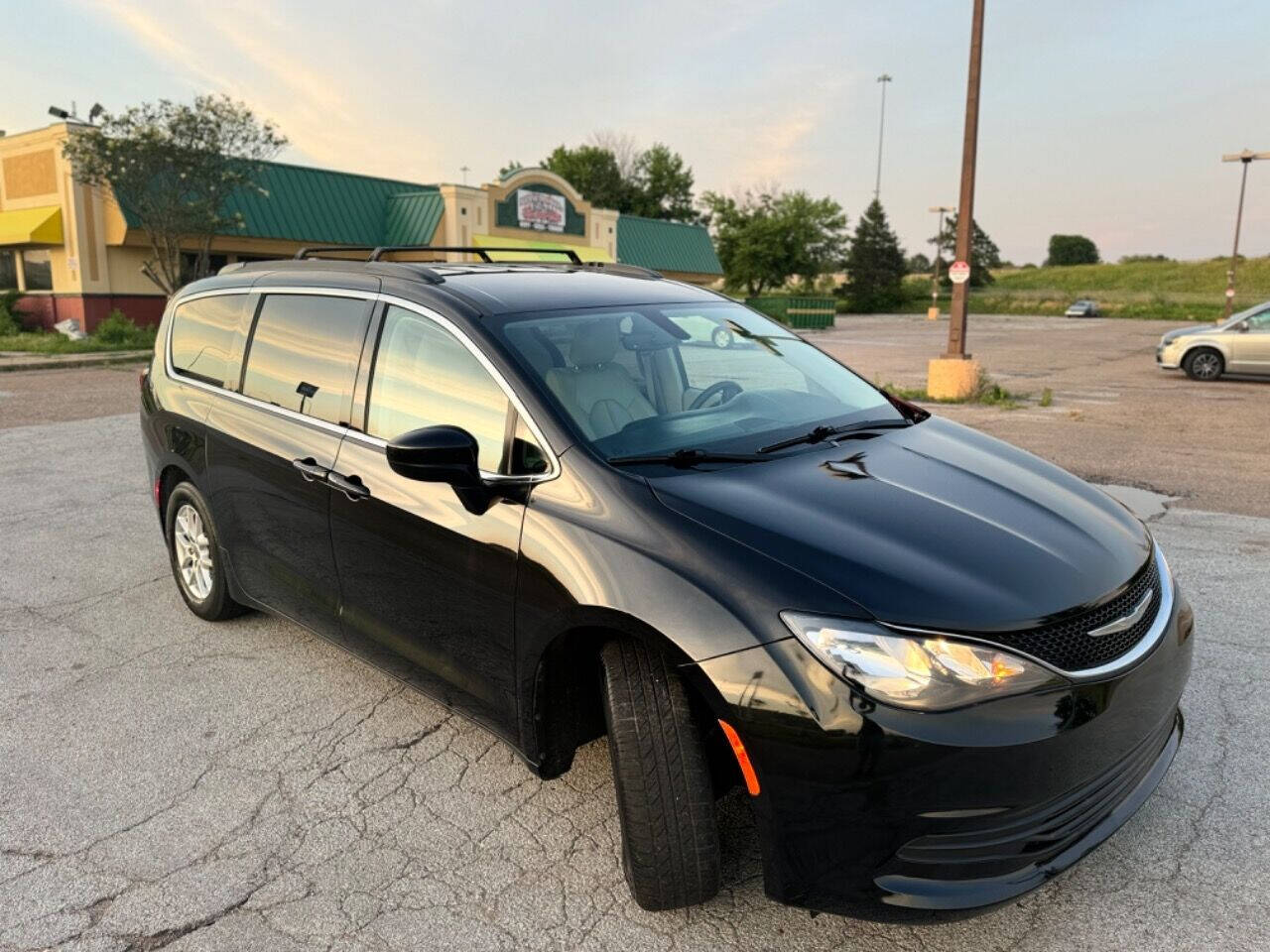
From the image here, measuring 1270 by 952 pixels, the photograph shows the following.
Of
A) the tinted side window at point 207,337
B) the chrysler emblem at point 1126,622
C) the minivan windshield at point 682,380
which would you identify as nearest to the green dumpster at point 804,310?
the tinted side window at point 207,337

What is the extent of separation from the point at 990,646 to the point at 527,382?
5.22 ft

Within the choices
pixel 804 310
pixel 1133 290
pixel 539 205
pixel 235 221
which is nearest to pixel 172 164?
pixel 235 221

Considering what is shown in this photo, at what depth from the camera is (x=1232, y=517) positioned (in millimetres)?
6836

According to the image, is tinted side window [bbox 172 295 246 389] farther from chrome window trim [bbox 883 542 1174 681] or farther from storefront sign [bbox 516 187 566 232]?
storefront sign [bbox 516 187 566 232]

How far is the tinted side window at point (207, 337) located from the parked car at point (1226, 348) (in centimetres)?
1824

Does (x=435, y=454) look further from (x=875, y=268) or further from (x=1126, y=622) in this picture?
(x=875, y=268)

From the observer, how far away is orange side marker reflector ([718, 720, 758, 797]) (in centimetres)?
230

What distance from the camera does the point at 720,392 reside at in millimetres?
3504

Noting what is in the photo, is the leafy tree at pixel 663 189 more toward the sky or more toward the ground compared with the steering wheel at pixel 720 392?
more toward the sky

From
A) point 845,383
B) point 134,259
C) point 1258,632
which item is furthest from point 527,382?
point 134,259

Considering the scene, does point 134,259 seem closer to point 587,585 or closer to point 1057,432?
point 1057,432

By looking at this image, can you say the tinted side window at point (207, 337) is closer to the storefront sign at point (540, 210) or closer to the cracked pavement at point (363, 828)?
the cracked pavement at point (363, 828)

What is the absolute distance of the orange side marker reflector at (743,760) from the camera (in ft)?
7.55

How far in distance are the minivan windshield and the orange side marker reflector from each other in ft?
3.03
